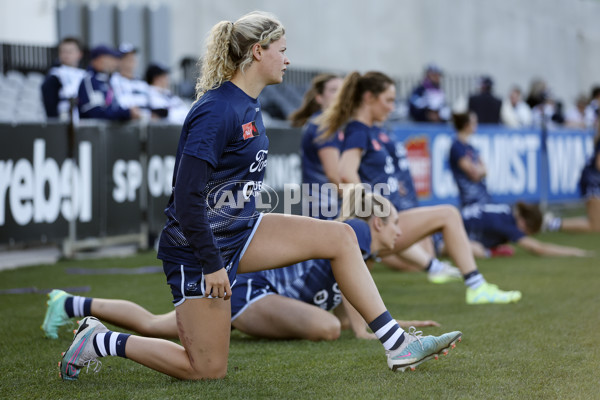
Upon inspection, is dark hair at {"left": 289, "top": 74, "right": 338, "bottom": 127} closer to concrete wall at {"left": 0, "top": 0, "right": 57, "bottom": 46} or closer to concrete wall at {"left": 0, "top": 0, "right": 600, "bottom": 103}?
concrete wall at {"left": 0, "top": 0, "right": 57, "bottom": 46}

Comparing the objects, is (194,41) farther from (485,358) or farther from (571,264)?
(485,358)

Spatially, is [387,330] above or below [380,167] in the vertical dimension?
below

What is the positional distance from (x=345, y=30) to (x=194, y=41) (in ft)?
13.6

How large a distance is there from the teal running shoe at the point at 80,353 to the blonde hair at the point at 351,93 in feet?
10.1

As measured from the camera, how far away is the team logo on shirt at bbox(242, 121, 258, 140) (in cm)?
373

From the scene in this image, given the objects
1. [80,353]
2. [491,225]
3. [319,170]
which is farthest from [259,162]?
[491,225]

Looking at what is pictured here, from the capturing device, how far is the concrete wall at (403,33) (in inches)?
841

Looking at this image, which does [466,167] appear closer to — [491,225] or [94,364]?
[491,225]

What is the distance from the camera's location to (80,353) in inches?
157

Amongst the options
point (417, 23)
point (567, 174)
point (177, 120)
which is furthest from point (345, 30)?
point (177, 120)

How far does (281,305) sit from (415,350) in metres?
1.28

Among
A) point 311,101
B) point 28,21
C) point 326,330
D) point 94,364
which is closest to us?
point 94,364

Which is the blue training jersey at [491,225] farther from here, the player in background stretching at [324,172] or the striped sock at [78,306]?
the striped sock at [78,306]

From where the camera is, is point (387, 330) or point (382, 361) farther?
point (382, 361)
